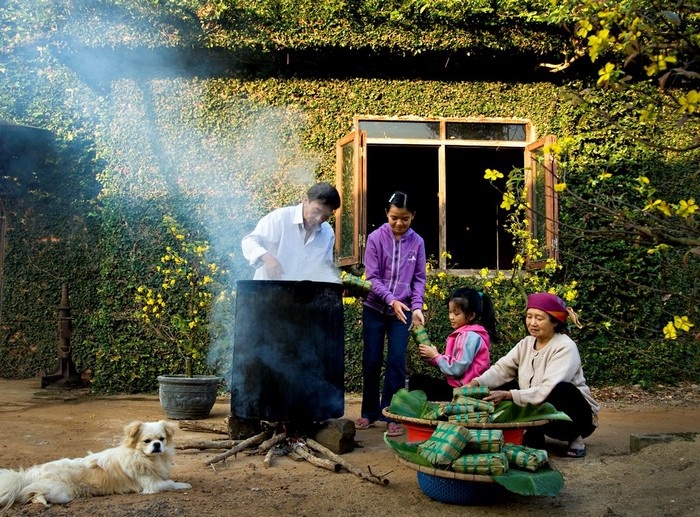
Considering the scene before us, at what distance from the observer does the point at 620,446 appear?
15.1 ft

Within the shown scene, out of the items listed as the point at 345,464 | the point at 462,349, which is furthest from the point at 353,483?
the point at 462,349

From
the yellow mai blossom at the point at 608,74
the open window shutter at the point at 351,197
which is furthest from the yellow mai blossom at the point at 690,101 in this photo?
the open window shutter at the point at 351,197

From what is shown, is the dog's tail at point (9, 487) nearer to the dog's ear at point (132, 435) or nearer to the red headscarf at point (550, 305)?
the dog's ear at point (132, 435)

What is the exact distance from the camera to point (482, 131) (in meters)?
8.38

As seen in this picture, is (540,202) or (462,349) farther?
(540,202)

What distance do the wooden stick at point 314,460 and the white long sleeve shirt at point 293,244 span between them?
3.68 ft

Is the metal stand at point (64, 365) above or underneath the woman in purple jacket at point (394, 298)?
underneath

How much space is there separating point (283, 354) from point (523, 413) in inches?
56.5

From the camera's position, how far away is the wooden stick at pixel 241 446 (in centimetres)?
398

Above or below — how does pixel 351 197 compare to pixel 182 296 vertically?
above

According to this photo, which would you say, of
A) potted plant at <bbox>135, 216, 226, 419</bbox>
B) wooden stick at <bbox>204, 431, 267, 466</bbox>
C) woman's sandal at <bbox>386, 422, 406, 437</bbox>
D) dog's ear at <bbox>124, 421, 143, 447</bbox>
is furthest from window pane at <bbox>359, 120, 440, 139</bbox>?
dog's ear at <bbox>124, 421, 143, 447</bbox>

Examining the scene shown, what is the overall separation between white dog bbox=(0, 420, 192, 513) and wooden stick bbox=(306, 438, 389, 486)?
2.76 feet

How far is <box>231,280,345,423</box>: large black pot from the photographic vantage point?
416 cm

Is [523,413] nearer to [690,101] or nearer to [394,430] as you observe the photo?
[394,430]
